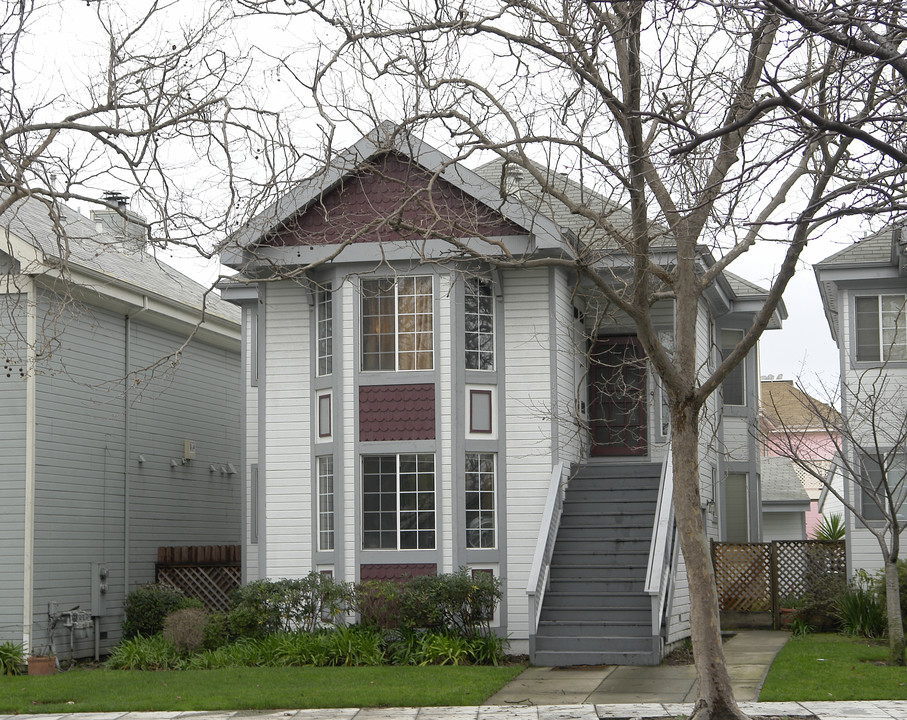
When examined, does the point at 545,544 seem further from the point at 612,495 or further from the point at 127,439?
the point at 127,439

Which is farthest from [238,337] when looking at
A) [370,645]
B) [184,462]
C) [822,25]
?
[822,25]

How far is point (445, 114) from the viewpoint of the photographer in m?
11.6

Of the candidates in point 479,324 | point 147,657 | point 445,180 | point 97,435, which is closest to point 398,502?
point 479,324

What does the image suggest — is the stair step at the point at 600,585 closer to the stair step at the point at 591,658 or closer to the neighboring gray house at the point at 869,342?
the stair step at the point at 591,658

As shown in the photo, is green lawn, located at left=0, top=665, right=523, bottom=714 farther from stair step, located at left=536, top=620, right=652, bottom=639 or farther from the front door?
the front door

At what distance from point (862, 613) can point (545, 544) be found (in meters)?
5.50

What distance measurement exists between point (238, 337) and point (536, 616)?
11.2m

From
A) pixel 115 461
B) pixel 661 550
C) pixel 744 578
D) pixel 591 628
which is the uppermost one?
pixel 115 461

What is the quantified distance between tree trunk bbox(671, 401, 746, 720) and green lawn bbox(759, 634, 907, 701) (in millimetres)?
1780

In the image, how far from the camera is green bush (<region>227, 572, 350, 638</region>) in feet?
53.9

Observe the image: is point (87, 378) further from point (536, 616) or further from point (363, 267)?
point (536, 616)

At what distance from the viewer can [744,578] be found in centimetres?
2086

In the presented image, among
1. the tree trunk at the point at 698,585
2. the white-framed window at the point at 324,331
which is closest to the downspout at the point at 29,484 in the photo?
the white-framed window at the point at 324,331

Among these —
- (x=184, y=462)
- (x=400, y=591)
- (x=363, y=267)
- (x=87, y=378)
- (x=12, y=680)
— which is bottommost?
(x=12, y=680)
